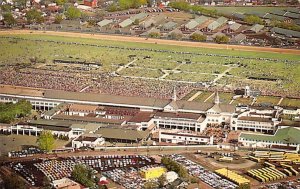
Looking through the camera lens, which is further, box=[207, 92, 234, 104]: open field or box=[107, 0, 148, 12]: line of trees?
box=[107, 0, 148, 12]: line of trees

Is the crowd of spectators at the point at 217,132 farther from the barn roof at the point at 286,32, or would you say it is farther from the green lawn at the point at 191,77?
the barn roof at the point at 286,32

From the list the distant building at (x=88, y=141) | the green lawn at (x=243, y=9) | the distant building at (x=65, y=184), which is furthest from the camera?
the green lawn at (x=243, y=9)

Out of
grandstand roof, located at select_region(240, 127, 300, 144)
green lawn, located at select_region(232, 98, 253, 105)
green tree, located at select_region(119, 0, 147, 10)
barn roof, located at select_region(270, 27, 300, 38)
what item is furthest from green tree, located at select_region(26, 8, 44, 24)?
grandstand roof, located at select_region(240, 127, 300, 144)

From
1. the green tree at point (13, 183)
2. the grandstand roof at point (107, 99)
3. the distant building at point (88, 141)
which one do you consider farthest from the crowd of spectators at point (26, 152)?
the grandstand roof at point (107, 99)

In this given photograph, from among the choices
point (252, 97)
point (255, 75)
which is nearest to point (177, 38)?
point (255, 75)

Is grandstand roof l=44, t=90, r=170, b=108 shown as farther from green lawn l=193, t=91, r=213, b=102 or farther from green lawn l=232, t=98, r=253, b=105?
green lawn l=232, t=98, r=253, b=105

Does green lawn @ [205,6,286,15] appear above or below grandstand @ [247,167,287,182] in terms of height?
above

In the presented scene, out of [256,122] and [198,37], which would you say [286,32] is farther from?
[256,122]
